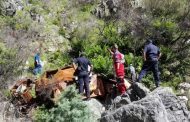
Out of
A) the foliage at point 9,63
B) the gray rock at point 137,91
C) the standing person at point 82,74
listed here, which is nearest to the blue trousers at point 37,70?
the foliage at point 9,63

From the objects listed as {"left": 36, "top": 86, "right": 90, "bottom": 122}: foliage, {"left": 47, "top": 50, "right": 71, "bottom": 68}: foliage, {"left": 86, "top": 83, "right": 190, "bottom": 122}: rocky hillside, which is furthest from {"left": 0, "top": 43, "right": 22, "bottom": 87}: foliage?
{"left": 86, "top": 83, "right": 190, "bottom": 122}: rocky hillside

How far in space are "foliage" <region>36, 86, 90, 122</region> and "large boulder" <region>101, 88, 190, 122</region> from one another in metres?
0.78

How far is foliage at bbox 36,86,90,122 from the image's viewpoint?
1283 centimetres

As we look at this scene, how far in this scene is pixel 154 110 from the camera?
1245 cm

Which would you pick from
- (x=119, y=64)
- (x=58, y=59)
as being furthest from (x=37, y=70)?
(x=119, y=64)

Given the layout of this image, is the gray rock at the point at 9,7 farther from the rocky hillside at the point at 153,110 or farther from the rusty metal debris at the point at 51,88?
the rocky hillside at the point at 153,110

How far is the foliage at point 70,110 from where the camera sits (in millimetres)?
12828

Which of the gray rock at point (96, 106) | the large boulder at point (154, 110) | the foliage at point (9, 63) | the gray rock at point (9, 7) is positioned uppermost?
the gray rock at point (9, 7)

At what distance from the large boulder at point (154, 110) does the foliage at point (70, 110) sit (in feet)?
2.57

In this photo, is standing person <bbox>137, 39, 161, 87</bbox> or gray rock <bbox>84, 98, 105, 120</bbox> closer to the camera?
standing person <bbox>137, 39, 161, 87</bbox>

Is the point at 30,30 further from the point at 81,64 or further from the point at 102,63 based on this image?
the point at 81,64

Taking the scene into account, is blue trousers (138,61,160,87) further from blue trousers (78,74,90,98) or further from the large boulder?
blue trousers (78,74,90,98)

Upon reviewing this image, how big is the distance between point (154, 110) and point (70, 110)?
96.2 inches

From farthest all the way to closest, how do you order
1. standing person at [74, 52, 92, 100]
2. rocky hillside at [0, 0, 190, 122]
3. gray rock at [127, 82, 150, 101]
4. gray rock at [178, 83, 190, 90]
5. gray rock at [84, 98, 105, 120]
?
rocky hillside at [0, 0, 190, 122] < gray rock at [178, 83, 190, 90] < gray rock at [84, 98, 105, 120] < standing person at [74, 52, 92, 100] < gray rock at [127, 82, 150, 101]
